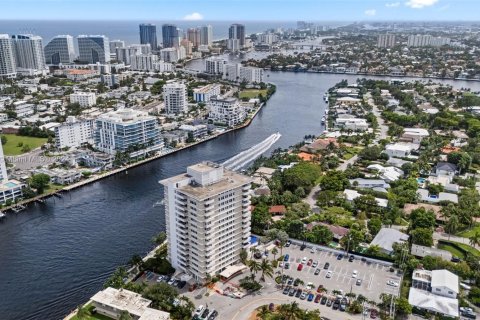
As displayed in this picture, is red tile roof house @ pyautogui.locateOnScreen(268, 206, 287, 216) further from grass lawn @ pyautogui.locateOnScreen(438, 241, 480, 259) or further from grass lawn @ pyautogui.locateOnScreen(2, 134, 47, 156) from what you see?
grass lawn @ pyautogui.locateOnScreen(2, 134, 47, 156)

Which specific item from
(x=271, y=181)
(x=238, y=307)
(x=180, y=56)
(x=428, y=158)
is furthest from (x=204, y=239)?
(x=180, y=56)

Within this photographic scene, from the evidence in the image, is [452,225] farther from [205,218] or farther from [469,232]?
[205,218]

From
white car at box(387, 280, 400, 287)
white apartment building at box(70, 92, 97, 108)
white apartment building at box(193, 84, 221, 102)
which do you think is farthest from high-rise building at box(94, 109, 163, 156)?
white car at box(387, 280, 400, 287)

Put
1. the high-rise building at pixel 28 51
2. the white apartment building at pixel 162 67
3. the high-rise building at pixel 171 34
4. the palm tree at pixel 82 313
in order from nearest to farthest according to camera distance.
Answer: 1. the palm tree at pixel 82 313
2. the high-rise building at pixel 28 51
3. the white apartment building at pixel 162 67
4. the high-rise building at pixel 171 34

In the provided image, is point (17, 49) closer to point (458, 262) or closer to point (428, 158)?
point (428, 158)

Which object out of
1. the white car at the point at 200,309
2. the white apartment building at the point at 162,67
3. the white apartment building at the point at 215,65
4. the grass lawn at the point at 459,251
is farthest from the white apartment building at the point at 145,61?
the white car at the point at 200,309

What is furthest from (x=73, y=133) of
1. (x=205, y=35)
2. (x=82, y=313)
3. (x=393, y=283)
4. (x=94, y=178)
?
(x=205, y=35)

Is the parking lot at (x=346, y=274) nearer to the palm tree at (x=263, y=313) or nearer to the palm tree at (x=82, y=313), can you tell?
the palm tree at (x=263, y=313)
